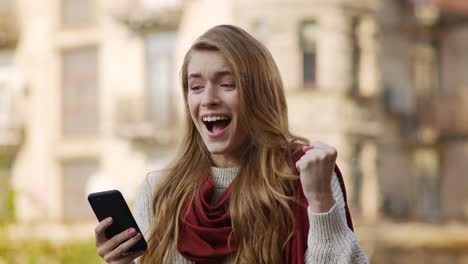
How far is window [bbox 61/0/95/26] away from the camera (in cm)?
1886

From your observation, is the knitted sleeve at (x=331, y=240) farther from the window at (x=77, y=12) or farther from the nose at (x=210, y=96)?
the window at (x=77, y=12)

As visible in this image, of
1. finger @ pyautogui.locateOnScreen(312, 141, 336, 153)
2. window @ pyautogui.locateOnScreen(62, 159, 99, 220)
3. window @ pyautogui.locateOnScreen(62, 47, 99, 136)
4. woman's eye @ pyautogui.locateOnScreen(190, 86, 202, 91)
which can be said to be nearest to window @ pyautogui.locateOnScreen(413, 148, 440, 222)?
window @ pyautogui.locateOnScreen(62, 159, 99, 220)

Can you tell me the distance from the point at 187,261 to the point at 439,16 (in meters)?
15.3

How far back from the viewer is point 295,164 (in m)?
2.35

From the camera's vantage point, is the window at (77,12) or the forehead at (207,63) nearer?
the forehead at (207,63)

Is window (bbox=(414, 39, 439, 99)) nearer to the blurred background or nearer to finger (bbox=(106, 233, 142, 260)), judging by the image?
the blurred background

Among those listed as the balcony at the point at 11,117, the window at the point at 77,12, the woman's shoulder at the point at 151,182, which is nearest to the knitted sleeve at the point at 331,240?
the woman's shoulder at the point at 151,182

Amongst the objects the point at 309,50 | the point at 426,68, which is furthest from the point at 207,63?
the point at 426,68

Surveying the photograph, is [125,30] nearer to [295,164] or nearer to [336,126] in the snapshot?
[336,126]

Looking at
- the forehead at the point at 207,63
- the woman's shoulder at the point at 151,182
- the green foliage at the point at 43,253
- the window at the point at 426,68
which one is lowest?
the green foliage at the point at 43,253

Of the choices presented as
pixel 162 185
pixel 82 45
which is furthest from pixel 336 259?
pixel 82 45

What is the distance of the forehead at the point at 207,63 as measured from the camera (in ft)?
7.78

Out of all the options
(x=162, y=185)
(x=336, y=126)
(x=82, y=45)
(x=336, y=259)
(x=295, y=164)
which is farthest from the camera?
(x=82, y=45)

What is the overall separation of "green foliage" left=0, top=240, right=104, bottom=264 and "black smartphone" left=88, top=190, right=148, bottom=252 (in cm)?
571
